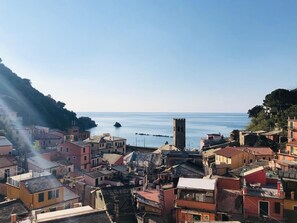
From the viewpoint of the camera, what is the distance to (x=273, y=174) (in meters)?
23.8

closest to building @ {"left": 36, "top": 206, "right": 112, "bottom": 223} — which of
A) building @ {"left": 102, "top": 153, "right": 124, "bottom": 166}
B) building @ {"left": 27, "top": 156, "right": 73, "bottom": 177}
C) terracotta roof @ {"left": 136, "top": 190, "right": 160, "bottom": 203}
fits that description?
terracotta roof @ {"left": 136, "top": 190, "right": 160, "bottom": 203}

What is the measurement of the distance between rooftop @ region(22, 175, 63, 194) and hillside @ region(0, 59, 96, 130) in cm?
6915

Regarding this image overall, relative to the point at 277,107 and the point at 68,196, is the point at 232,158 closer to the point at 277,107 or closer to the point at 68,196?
the point at 68,196

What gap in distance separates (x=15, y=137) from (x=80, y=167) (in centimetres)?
1887

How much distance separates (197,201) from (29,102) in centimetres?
9742

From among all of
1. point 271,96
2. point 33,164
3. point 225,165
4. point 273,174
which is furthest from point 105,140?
point 273,174

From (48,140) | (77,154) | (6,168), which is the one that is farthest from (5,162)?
(48,140)

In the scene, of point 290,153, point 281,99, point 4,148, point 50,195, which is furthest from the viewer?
point 281,99

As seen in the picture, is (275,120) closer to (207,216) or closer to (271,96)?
(271,96)

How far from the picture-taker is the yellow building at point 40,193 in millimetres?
22188

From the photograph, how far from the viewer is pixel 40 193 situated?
22578 mm

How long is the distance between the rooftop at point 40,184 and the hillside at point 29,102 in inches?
2722

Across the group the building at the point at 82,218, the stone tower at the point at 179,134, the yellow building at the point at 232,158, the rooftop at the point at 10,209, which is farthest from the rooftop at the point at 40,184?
the stone tower at the point at 179,134

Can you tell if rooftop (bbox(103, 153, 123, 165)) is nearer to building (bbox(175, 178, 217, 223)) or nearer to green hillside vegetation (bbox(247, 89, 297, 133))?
building (bbox(175, 178, 217, 223))
